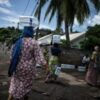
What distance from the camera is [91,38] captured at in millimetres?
30609

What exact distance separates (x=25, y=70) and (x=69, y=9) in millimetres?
27285

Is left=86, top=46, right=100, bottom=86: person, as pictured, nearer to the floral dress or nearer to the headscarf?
the headscarf

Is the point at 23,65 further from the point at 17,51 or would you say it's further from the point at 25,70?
the point at 17,51

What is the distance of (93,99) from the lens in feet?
35.0

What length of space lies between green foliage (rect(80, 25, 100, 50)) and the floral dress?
2333cm

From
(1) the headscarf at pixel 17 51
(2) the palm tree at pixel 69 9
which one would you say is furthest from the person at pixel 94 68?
(2) the palm tree at pixel 69 9

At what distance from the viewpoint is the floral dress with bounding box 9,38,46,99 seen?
6.36 metres

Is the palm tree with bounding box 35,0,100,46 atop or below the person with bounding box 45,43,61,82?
atop

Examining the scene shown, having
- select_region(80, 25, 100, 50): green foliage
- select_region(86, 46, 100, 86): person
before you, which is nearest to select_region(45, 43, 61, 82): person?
select_region(86, 46, 100, 86): person

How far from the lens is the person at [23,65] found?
634cm

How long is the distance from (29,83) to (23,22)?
3.81 feet

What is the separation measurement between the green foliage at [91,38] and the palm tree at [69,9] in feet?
5.93

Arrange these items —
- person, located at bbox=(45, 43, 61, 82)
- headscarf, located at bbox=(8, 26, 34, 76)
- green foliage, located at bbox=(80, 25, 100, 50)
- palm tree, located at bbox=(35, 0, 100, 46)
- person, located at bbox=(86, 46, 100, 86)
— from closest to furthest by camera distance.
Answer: headscarf, located at bbox=(8, 26, 34, 76)
person, located at bbox=(45, 43, 61, 82)
person, located at bbox=(86, 46, 100, 86)
green foliage, located at bbox=(80, 25, 100, 50)
palm tree, located at bbox=(35, 0, 100, 46)

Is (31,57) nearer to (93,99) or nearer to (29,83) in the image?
(29,83)
